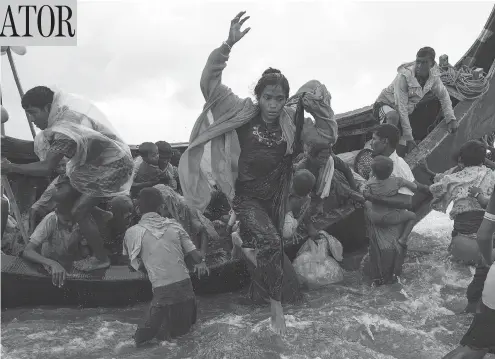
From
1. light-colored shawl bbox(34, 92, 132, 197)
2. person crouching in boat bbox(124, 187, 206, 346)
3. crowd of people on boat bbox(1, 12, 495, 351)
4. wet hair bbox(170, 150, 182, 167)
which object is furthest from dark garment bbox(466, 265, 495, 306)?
wet hair bbox(170, 150, 182, 167)

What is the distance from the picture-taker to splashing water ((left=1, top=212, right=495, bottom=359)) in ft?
11.9

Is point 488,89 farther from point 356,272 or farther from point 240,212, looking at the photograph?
point 240,212

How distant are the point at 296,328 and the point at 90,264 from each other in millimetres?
1871

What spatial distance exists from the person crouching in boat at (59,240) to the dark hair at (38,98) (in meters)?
0.65

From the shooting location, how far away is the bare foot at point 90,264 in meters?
4.58

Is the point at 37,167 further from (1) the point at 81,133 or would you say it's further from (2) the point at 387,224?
(2) the point at 387,224

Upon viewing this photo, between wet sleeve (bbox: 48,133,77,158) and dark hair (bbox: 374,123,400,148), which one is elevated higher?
dark hair (bbox: 374,123,400,148)

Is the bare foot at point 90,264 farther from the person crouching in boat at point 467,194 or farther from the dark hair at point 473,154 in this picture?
the dark hair at point 473,154

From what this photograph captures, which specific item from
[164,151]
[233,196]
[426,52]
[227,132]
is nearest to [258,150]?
[227,132]

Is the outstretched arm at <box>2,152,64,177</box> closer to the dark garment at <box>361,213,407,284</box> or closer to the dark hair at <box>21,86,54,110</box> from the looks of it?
the dark hair at <box>21,86,54,110</box>

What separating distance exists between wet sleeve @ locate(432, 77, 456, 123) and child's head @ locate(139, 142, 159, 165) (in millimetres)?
3458

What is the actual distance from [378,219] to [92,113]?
2.71m

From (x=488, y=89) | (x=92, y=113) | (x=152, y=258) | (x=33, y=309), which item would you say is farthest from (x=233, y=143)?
(x=488, y=89)

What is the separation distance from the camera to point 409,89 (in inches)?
256
